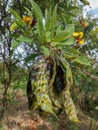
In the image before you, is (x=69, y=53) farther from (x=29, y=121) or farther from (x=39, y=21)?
(x=29, y=121)

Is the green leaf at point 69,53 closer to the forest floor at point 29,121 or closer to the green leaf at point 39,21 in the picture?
the green leaf at point 39,21

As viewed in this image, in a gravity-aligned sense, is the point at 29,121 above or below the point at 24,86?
below

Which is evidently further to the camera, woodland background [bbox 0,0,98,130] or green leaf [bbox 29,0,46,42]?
woodland background [bbox 0,0,98,130]

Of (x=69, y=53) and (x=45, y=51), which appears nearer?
(x=45, y=51)

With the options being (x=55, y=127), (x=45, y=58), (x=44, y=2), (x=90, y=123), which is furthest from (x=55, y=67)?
(x=90, y=123)

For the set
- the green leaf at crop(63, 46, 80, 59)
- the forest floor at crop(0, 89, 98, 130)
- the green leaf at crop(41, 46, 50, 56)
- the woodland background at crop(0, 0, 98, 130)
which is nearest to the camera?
the green leaf at crop(41, 46, 50, 56)

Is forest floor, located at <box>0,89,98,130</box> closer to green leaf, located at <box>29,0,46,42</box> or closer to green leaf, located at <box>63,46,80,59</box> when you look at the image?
green leaf, located at <box>63,46,80,59</box>

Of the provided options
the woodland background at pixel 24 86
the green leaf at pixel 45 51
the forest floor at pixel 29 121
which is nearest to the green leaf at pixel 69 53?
the green leaf at pixel 45 51

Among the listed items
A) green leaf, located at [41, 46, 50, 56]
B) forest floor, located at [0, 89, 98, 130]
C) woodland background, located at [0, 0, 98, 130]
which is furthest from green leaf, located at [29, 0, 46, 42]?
forest floor, located at [0, 89, 98, 130]

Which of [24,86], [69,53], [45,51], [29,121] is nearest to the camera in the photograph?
[45,51]

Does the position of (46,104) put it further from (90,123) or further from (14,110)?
(90,123)

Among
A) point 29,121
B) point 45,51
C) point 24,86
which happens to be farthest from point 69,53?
point 29,121

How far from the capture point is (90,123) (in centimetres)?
888

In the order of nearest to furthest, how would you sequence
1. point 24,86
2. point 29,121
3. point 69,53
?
point 69,53 → point 24,86 → point 29,121
